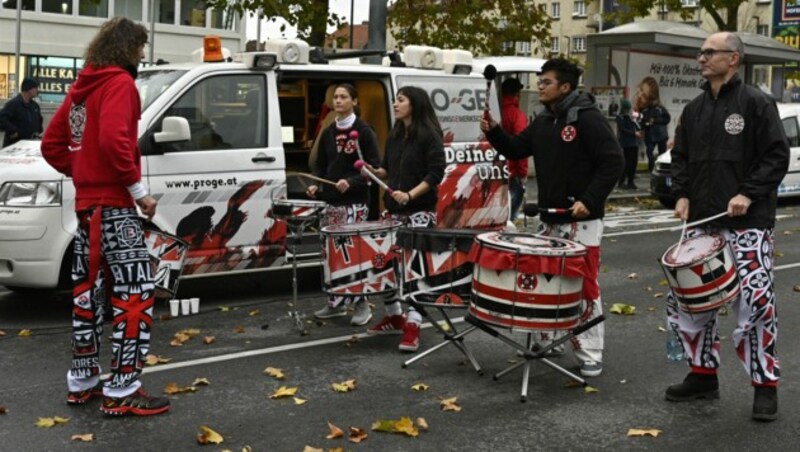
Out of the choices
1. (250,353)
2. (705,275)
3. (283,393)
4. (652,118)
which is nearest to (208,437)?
(283,393)

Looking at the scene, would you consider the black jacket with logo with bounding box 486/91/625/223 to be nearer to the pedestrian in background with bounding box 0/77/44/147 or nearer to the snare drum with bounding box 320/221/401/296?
the snare drum with bounding box 320/221/401/296

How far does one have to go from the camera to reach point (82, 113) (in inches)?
230

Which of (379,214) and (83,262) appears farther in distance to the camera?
(379,214)

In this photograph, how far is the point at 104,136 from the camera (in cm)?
562

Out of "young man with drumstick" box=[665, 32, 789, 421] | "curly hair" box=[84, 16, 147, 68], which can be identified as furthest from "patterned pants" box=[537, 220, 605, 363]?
"curly hair" box=[84, 16, 147, 68]

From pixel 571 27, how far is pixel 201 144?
80130mm

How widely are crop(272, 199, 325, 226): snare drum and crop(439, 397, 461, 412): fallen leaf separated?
2371 mm

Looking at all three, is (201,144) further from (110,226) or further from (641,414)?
(641,414)

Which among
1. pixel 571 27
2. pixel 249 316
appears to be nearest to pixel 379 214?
pixel 249 316

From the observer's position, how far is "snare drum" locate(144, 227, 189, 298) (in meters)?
6.87

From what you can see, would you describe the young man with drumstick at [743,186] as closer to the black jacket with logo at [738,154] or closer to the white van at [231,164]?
the black jacket with logo at [738,154]

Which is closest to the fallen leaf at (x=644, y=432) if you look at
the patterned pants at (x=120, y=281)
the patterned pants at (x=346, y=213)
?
the patterned pants at (x=120, y=281)

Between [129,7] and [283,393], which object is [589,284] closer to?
[283,393]

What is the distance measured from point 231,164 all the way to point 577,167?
316 cm
